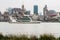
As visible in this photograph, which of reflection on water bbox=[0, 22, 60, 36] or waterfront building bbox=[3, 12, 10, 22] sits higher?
waterfront building bbox=[3, 12, 10, 22]

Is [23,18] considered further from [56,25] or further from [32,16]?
[56,25]

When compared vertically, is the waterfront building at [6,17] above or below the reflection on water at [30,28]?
above

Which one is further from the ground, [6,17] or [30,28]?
[6,17]

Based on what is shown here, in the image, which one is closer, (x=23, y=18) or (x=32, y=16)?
(x=32, y=16)

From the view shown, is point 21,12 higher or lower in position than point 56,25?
higher

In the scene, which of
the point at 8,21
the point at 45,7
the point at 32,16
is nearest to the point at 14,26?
the point at 8,21

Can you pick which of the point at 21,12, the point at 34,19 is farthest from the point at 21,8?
the point at 34,19

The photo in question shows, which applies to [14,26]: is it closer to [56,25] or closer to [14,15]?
[14,15]

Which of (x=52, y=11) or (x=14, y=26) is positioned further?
(x=14, y=26)

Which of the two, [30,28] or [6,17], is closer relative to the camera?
[6,17]
